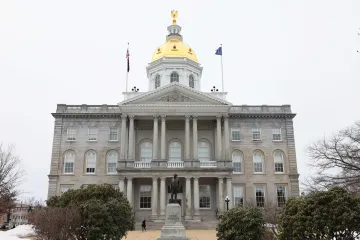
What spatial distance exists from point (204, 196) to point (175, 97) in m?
12.4

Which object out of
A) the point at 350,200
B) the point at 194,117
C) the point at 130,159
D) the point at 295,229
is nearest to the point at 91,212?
the point at 295,229

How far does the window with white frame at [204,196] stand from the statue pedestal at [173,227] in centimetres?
2236

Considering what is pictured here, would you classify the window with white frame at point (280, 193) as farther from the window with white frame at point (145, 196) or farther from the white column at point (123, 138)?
the white column at point (123, 138)

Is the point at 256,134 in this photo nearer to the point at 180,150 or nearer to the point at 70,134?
the point at 180,150

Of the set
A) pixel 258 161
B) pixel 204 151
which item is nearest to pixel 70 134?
pixel 204 151

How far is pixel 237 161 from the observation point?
47.2 metres

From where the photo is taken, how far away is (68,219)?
1911 cm

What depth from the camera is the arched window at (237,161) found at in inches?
1844

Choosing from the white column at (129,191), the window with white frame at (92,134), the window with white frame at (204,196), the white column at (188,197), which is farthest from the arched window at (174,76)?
the white column at (129,191)

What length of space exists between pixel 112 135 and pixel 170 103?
885cm

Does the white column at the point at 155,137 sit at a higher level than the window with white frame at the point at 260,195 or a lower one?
higher

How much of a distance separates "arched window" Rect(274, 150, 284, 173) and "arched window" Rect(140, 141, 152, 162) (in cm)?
1576

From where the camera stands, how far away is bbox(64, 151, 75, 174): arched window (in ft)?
153

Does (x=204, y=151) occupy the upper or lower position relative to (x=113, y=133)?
lower
